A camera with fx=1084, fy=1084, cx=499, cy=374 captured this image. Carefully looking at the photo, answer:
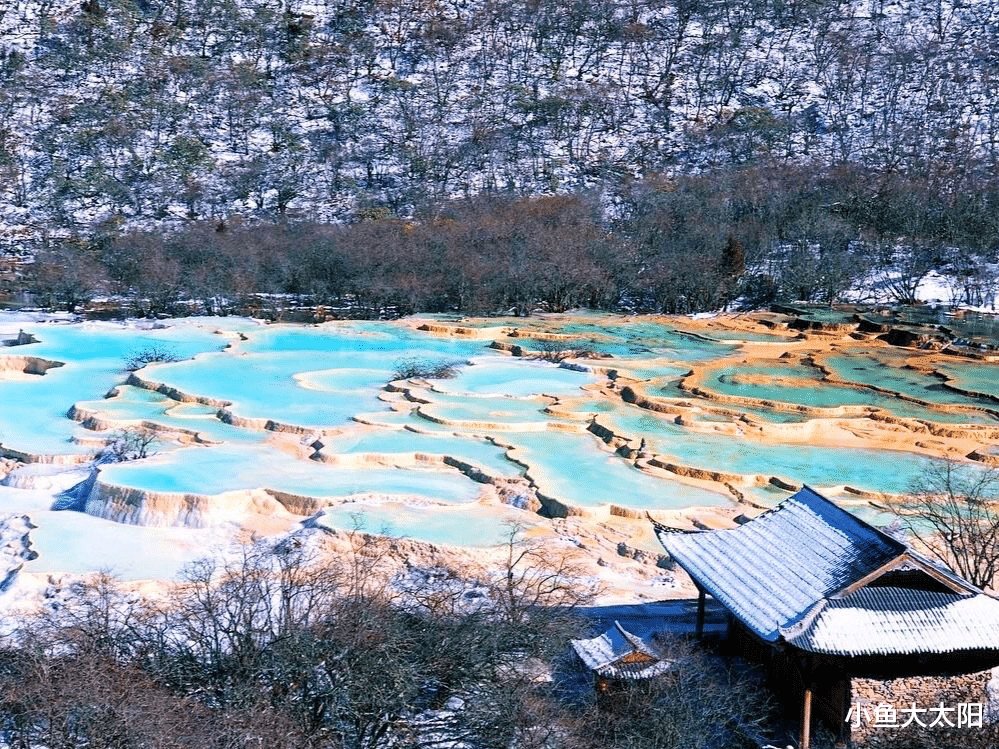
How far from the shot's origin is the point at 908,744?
7.98 m

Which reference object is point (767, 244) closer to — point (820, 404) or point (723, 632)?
point (820, 404)

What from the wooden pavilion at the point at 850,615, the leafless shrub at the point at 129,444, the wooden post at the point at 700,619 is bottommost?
the leafless shrub at the point at 129,444

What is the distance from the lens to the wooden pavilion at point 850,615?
333 inches

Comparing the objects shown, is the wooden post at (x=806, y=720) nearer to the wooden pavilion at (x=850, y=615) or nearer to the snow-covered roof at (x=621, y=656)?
the wooden pavilion at (x=850, y=615)

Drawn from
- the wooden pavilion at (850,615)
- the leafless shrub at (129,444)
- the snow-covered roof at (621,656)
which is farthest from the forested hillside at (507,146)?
the wooden pavilion at (850,615)

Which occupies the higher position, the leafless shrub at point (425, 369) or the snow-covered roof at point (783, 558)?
the snow-covered roof at point (783, 558)

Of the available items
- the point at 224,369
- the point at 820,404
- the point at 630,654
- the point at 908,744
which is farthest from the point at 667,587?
the point at 224,369

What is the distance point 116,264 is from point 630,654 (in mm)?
29287

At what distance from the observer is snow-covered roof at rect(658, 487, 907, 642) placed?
879 cm

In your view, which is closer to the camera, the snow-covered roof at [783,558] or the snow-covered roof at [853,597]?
the snow-covered roof at [853,597]

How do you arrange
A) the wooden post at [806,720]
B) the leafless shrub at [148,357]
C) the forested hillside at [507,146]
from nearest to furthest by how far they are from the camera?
the wooden post at [806,720] < the leafless shrub at [148,357] < the forested hillside at [507,146]

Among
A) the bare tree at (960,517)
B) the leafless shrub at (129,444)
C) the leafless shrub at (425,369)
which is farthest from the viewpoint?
the leafless shrub at (425,369)

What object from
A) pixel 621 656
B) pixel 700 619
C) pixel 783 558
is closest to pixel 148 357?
pixel 700 619

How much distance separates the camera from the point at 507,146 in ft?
163
